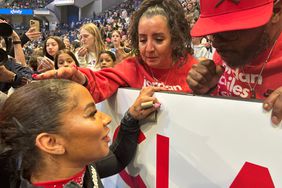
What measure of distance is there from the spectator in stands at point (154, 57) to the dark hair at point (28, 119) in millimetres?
298

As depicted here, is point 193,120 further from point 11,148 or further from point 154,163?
point 11,148

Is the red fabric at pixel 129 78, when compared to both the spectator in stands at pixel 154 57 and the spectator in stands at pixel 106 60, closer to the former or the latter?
the spectator in stands at pixel 154 57

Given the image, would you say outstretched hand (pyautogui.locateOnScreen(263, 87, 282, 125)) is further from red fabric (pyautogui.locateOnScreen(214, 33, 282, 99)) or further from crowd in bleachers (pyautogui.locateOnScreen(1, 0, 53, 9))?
crowd in bleachers (pyautogui.locateOnScreen(1, 0, 53, 9))

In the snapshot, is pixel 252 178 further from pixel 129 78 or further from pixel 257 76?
pixel 129 78

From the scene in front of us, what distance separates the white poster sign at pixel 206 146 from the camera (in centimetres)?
71

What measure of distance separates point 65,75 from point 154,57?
304 mm

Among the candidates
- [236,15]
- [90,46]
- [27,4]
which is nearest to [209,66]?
[236,15]

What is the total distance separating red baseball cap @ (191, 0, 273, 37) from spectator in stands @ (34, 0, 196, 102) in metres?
0.36

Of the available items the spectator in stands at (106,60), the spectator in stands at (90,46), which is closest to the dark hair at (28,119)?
the spectator in stands at (106,60)

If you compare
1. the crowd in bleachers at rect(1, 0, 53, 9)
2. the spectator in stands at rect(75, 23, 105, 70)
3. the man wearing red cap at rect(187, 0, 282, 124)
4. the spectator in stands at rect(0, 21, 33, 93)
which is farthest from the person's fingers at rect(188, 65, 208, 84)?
the crowd in bleachers at rect(1, 0, 53, 9)

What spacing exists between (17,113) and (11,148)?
0.25 ft

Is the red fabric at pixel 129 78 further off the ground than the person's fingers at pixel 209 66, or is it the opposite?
the person's fingers at pixel 209 66

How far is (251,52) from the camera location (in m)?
0.86

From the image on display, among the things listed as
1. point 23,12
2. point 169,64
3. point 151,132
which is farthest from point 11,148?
point 23,12
